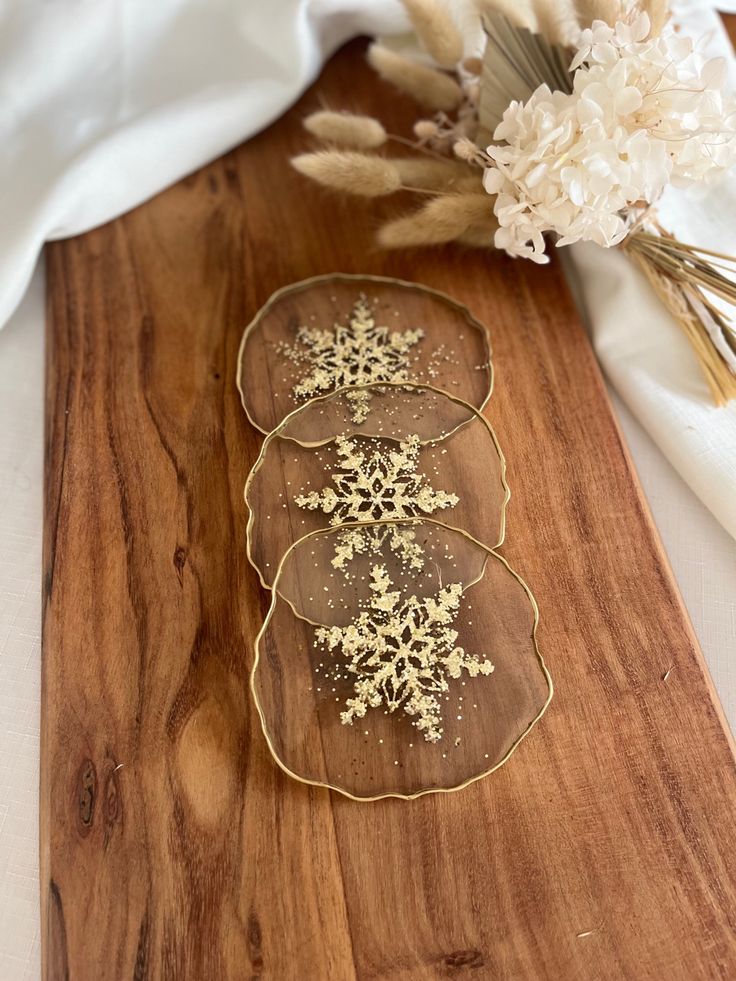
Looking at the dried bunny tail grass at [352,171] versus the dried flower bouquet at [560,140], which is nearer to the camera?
the dried flower bouquet at [560,140]

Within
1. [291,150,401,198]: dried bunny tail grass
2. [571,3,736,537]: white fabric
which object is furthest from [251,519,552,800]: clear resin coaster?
[291,150,401,198]: dried bunny tail grass

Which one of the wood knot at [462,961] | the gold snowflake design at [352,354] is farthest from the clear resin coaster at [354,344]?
the wood knot at [462,961]

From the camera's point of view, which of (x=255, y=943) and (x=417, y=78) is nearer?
(x=255, y=943)

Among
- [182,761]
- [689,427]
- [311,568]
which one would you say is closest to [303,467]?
[311,568]

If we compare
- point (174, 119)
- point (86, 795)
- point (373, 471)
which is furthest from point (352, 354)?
point (86, 795)

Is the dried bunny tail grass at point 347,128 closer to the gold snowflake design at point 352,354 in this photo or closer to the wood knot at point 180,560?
the gold snowflake design at point 352,354

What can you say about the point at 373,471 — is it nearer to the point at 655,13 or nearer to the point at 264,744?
the point at 264,744
